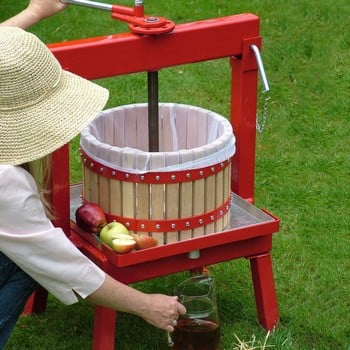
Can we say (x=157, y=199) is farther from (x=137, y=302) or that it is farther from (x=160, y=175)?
(x=137, y=302)

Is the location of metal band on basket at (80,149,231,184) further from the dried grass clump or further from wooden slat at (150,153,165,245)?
the dried grass clump

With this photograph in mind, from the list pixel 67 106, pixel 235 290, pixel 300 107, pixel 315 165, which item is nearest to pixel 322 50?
pixel 300 107

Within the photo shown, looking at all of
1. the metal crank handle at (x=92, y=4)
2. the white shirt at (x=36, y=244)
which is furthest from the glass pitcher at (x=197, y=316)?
the metal crank handle at (x=92, y=4)

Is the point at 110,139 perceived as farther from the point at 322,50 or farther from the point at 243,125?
the point at 322,50

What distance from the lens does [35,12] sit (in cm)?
331

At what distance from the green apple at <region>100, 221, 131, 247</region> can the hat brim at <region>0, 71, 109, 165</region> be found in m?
0.53

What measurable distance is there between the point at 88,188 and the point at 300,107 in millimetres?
2554

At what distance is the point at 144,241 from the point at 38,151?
0.65 meters

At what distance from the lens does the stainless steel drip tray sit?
345 centimetres

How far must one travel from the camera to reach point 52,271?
9.15ft

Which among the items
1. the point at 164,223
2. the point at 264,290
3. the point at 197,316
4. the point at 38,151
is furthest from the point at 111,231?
the point at 264,290

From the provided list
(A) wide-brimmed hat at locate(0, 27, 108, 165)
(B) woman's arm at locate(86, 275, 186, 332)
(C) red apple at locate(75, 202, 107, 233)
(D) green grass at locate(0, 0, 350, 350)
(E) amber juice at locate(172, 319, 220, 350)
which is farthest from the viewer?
(D) green grass at locate(0, 0, 350, 350)

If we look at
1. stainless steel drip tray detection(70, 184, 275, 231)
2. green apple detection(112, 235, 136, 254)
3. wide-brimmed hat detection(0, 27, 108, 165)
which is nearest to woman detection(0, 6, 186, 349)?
wide-brimmed hat detection(0, 27, 108, 165)

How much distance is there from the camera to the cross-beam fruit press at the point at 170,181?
10.3ft
